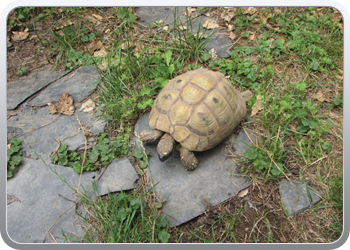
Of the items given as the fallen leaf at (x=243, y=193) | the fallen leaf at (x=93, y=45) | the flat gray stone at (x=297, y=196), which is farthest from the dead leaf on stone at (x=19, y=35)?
the flat gray stone at (x=297, y=196)

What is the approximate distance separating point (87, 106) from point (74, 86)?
412 mm

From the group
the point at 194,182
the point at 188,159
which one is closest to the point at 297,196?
the point at 194,182

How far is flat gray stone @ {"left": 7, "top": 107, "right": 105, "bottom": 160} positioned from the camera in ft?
10.7

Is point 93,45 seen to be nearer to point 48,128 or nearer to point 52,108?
point 52,108

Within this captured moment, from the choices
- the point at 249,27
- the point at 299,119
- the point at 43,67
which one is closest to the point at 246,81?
the point at 299,119

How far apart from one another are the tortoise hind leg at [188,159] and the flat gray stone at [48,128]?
104 centimetres

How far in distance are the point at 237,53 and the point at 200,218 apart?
230cm

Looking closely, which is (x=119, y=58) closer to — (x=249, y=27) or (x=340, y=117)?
(x=249, y=27)

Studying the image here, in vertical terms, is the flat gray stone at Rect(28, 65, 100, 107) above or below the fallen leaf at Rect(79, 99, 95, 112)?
above

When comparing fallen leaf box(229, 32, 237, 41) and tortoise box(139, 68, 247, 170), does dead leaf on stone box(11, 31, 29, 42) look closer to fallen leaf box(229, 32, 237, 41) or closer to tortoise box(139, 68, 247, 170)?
tortoise box(139, 68, 247, 170)

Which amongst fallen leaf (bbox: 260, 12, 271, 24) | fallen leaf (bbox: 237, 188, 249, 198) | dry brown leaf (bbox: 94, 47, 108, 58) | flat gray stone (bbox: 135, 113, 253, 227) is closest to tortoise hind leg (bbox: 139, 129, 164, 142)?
flat gray stone (bbox: 135, 113, 253, 227)

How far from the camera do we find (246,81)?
3.66 m

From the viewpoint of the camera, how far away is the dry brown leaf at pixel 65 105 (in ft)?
11.6

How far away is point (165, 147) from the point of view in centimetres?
291
